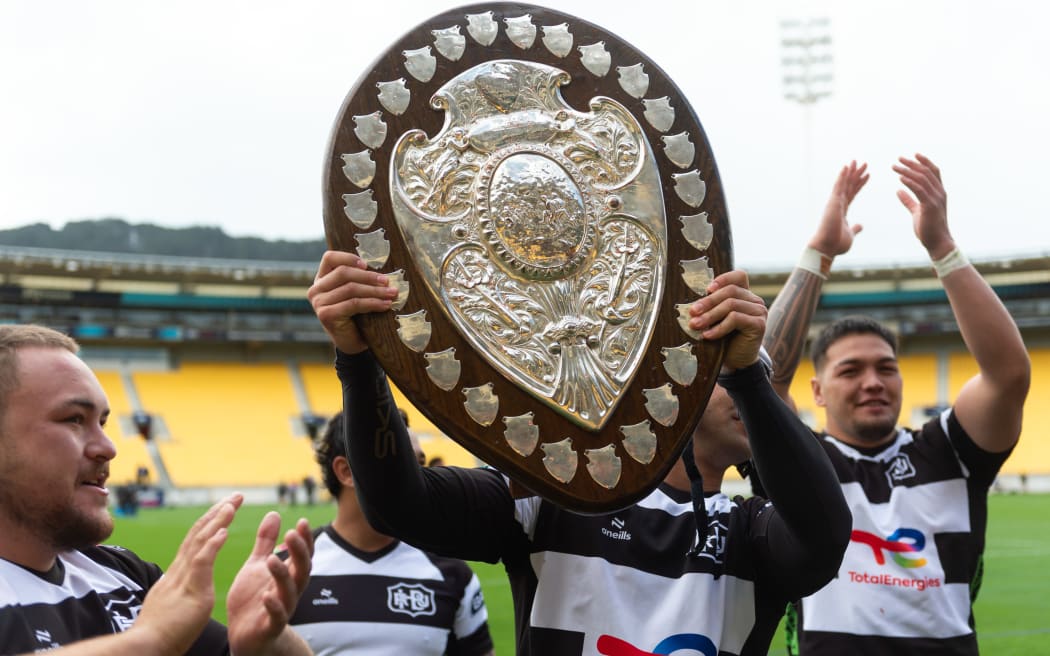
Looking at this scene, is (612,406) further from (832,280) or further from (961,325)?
(832,280)

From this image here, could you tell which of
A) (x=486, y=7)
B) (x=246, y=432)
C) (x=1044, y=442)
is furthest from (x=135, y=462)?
(x=486, y=7)

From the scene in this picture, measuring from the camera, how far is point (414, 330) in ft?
5.73

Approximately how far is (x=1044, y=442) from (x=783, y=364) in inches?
1282

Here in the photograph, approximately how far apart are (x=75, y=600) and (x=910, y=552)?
2.36 metres

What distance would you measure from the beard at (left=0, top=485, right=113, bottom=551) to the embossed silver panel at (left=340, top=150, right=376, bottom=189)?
2.64 feet

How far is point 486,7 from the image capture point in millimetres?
1946

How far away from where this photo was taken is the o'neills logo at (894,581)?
115 inches

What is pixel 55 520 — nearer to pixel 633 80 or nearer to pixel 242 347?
pixel 633 80

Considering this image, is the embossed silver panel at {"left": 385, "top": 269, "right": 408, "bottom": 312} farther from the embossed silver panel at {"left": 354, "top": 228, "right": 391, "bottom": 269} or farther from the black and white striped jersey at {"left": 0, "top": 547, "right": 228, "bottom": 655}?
the black and white striped jersey at {"left": 0, "top": 547, "right": 228, "bottom": 655}

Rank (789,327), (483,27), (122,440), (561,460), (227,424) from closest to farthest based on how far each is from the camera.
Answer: (561,460), (483,27), (789,327), (122,440), (227,424)

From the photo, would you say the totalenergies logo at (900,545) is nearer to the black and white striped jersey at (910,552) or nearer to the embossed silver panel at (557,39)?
the black and white striped jersey at (910,552)

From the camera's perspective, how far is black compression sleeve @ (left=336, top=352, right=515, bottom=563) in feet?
6.11

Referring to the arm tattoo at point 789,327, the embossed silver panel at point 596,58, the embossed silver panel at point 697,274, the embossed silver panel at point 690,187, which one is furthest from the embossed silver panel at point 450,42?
the arm tattoo at point 789,327

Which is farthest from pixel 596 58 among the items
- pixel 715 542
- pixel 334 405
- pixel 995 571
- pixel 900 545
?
pixel 334 405
